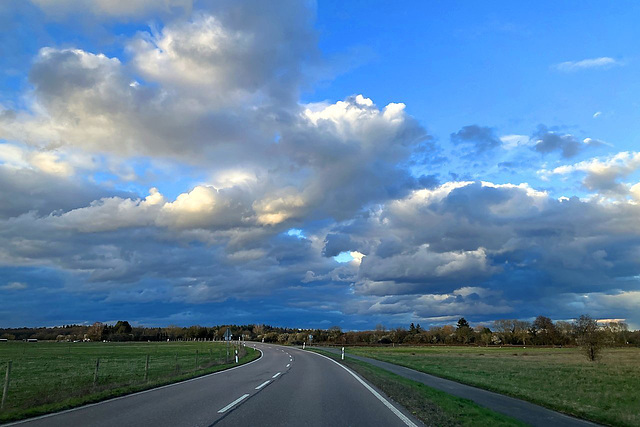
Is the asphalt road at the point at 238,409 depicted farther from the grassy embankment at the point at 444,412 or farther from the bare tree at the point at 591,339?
the bare tree at the point at 591,339

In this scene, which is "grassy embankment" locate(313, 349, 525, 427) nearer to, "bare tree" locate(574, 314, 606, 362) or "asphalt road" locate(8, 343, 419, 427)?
"asphalt road" locate(8, 343, 419, 427)

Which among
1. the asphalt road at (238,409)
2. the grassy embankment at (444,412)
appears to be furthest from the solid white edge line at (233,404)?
the grassy embankment at (444,412)

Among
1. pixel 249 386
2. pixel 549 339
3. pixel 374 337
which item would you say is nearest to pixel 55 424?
pixel 249 386

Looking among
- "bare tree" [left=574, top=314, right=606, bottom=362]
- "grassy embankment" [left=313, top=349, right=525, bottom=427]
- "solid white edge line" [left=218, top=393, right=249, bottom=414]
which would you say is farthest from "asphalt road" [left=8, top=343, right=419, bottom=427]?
"bare tree" [left=574, top=314, right=606, bottom=362]

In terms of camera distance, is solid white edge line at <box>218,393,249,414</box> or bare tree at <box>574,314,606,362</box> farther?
bare tree at <box>574,314,606,362</box>

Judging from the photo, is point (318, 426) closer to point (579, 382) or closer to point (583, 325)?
point (579, 382)

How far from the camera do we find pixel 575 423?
45.0 feet

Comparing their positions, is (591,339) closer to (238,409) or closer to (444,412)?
(444,412)

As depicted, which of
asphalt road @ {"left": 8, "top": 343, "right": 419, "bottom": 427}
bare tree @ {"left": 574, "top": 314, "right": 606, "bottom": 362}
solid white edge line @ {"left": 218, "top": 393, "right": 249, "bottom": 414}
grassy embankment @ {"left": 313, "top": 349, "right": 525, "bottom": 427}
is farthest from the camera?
bare tree @ {"left": 574, "top": 314, "right": 606, "bottom": 362}

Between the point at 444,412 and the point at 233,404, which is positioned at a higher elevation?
the point at 233,404

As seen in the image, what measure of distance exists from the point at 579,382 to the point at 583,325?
30.7 m

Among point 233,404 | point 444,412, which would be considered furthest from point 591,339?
point 233,404

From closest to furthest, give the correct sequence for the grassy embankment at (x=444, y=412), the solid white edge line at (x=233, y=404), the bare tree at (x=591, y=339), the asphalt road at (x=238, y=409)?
the asphalt road at (x=238, y=409), the grassy embankment at (x=444, y=412), the solid white edge line at (x=233, y=404), the bare tree at (x=591, y=339)

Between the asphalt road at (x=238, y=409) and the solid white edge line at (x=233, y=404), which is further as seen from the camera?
the solid white edge line at (x=233, y=404)
